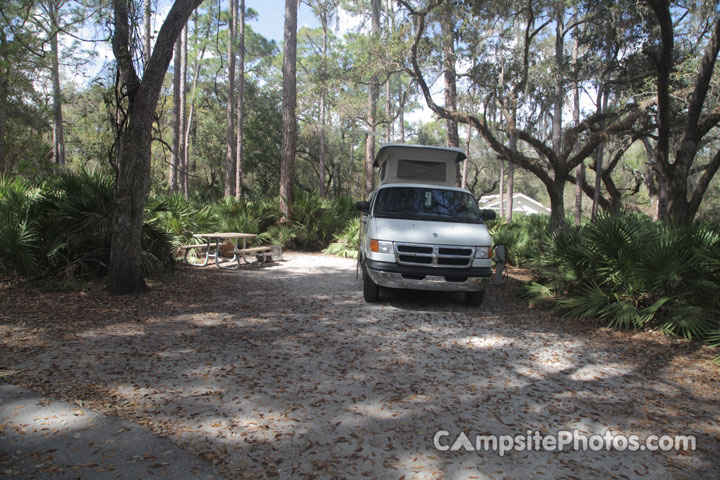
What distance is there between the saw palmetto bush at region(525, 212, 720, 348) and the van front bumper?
1.66m

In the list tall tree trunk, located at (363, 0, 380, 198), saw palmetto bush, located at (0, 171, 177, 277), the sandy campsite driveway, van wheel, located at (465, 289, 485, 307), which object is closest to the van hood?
van wheel, located at (465, 289, 485, 307)

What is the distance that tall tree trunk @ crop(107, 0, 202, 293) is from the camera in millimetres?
6625

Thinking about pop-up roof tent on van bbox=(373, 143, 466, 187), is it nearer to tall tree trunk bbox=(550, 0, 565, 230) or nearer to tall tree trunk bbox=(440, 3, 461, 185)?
tall tree trunk bbox=(550, 0, 565, 230)

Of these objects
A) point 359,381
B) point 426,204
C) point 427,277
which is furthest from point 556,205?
point 359,381

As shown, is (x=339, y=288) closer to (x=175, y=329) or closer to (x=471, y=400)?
(x=175, y=329)

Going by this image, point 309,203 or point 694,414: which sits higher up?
point 309,203

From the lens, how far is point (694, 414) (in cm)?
366

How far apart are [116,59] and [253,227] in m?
7.70

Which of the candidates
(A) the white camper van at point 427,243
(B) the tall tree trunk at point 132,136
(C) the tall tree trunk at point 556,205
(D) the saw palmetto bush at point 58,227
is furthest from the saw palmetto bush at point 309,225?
(B) the tall tree trunk at point 132,136

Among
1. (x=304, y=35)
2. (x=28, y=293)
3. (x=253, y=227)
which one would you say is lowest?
(x=28, y=293)

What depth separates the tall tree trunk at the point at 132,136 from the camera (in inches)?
261

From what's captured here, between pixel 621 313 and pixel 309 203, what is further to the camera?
pixel 309 203

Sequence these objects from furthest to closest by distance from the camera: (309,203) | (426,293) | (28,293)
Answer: (309,203), (426,293), (28,293)

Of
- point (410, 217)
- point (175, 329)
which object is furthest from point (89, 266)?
point (410, 217)
